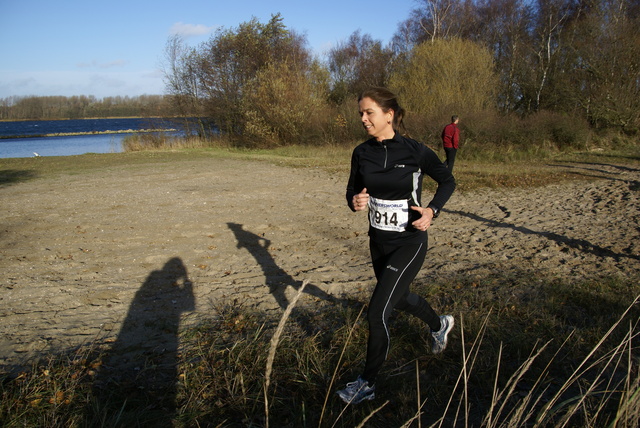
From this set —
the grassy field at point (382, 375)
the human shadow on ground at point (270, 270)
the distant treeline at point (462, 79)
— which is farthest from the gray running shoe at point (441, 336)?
the distant treeline at point (462, 79)

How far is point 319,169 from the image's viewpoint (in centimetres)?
1819

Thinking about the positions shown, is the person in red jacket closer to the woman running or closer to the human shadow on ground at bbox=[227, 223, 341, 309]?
the human shadow on ground at bbox=[227, 223, 341, 309]

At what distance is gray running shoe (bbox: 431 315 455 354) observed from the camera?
144 inches

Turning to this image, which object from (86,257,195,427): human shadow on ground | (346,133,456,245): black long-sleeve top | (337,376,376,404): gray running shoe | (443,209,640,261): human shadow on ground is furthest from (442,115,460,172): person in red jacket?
(337,376,376,404): gray running shoe

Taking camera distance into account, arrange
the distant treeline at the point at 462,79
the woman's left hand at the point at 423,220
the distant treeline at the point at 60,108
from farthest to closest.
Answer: the distant treeline at the point at 60,108 → the distant treeline at the point at 462,79 → the woman's left hand at the point at 423,220

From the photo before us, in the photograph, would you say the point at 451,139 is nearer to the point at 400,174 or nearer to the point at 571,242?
the point at 571,242

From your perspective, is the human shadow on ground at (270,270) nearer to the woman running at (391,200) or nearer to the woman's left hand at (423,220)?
→ the woman running at (391,200)

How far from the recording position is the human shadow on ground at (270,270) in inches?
208

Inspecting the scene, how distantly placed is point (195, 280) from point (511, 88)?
101 feet

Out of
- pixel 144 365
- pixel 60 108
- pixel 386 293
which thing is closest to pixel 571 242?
pixel 386 293

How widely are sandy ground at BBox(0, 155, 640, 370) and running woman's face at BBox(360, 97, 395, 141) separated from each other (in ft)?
5.06

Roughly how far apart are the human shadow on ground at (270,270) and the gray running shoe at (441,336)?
1.60 meters

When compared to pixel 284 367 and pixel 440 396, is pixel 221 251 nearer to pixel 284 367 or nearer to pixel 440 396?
pixel 284 367

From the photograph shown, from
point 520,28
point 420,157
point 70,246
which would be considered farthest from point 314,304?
point 520,28
